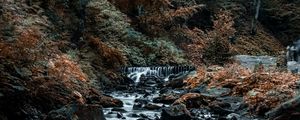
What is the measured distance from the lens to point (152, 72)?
19.6 m

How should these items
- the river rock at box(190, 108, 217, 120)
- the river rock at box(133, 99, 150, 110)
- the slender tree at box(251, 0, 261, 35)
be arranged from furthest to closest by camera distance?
1. the slender tree at box(251, 0, 261, 35)
2. the river rock at box(133, 99, 150, 110)
3. the river rock at box(190, 108, 217, 120)

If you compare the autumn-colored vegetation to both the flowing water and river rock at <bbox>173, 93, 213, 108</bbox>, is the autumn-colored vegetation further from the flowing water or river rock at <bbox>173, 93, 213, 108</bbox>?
the flowing water

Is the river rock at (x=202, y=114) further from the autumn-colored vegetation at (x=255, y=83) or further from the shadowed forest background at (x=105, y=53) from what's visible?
the autumn-colored vegetation at (x=255, y=83)

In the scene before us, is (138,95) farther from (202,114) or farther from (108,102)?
(202,114)

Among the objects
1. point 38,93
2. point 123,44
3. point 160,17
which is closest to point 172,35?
point 160,17

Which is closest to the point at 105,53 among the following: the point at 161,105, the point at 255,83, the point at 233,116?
the point at 161,105

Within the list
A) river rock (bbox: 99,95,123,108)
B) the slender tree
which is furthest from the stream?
the slender tree

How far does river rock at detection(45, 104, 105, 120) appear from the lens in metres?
7.26

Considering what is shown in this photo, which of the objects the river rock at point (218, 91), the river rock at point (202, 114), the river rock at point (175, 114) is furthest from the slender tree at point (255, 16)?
the river rock at point (175, 114)

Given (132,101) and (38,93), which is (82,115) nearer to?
(38,93)

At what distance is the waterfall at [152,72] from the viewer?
18297 millimetres

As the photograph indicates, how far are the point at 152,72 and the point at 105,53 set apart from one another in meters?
4.58

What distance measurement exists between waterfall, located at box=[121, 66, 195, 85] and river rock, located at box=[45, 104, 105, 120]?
9.72m

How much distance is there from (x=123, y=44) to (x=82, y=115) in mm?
11657
